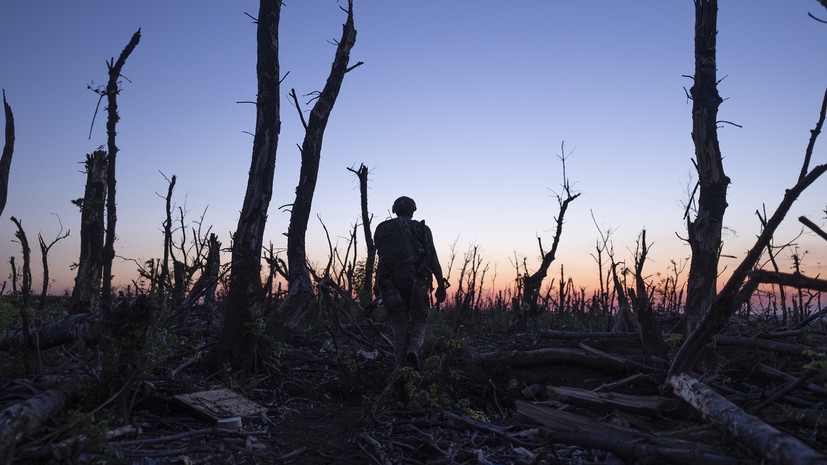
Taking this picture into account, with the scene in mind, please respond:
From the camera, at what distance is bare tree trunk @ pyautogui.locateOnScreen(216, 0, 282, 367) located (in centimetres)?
676

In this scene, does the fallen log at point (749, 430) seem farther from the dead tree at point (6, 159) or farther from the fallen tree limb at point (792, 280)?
the dead tree at point (6, 159)

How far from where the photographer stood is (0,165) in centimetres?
1087

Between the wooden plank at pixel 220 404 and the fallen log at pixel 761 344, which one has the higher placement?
the fallen log at pixel 761 344

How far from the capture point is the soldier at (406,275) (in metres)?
7.36

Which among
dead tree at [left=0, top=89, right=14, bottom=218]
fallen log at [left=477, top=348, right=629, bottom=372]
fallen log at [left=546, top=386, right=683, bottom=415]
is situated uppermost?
dead tree at [left=0, top=89, right=14, bottom=218]

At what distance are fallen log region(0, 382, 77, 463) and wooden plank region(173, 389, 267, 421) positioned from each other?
1.00 metres

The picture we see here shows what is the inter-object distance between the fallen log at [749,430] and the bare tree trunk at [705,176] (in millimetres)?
3442

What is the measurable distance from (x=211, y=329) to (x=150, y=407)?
563cm

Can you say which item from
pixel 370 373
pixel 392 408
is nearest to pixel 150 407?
pixel 392 408

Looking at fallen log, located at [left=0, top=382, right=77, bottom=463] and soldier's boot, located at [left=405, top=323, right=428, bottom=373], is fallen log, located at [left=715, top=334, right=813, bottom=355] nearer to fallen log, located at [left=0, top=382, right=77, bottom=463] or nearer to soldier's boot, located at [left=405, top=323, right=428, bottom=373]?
soldier's boot, located at [left=405, top=323, right=428, bottom=373]

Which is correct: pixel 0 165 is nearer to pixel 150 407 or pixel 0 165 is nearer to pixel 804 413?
pixel 150 407

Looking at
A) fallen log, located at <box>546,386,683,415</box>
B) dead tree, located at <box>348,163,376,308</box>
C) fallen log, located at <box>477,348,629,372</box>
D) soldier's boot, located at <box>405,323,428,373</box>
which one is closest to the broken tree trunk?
fallen log, located at <box>546,386,683,415</box>

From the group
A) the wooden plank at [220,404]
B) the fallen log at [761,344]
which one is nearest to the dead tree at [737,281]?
the fallen log at [761,344]

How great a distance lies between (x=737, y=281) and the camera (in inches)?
176
